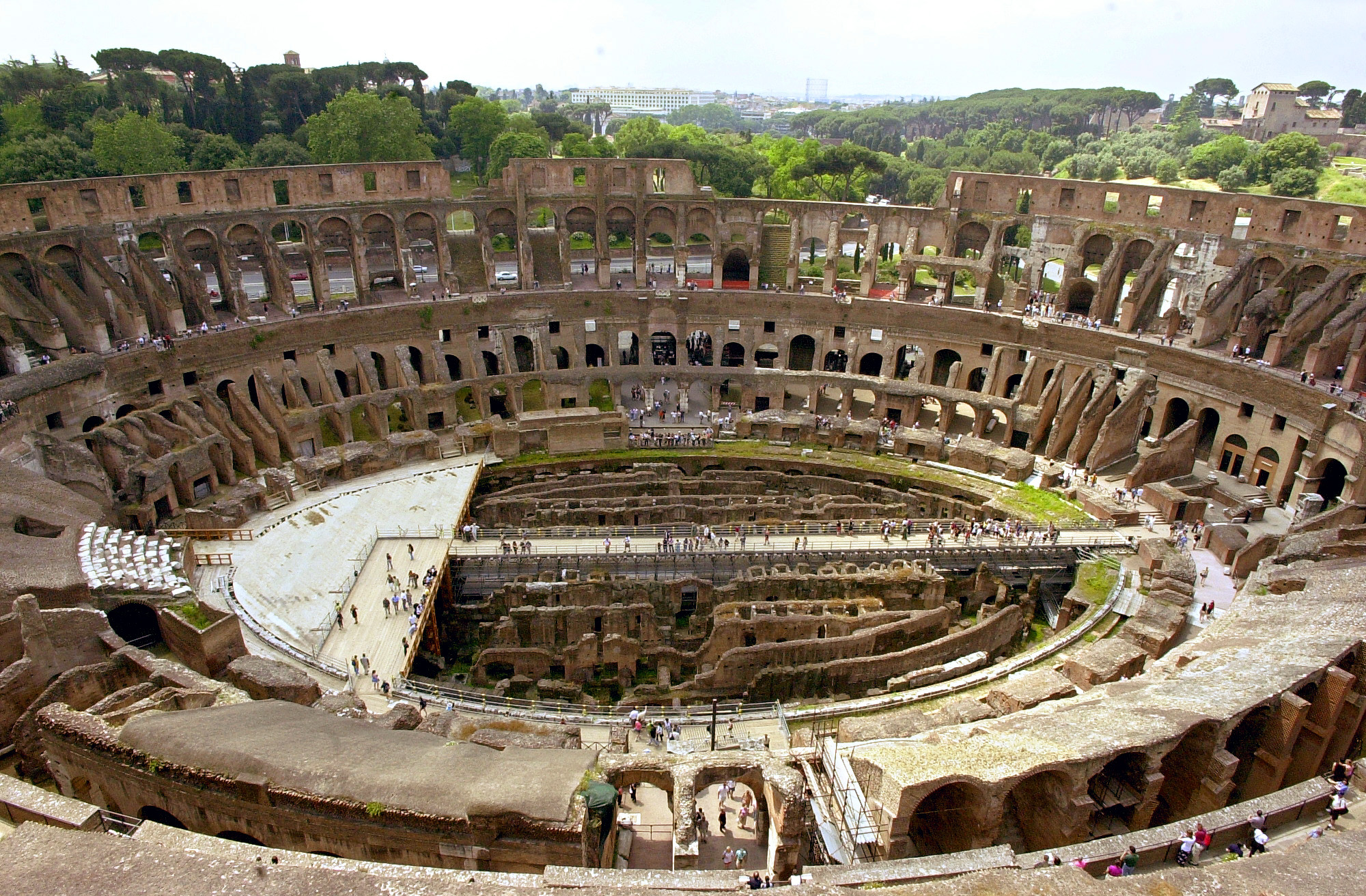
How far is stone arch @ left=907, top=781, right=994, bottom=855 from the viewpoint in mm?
14547

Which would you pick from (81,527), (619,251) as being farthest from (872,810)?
(619,251)

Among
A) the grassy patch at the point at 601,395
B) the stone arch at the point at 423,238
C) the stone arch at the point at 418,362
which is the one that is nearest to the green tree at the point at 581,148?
the stone arch at the point at 423,238

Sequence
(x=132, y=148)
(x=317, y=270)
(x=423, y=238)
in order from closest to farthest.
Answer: (x=317, y=270) < (x=132, y=148) < (x=423, y=238)

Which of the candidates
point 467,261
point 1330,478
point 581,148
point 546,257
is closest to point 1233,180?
point 1330,478

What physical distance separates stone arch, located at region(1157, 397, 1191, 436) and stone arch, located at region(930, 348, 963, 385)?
9543mm

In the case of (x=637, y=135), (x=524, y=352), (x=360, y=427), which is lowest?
(x=360, y=427)

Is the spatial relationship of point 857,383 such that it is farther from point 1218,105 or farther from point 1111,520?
point 1218,105

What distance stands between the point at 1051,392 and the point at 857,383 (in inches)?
317

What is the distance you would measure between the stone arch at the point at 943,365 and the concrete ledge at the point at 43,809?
36415mm

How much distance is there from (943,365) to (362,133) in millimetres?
37724

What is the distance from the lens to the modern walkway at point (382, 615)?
22.2 m

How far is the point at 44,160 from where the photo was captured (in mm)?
43562

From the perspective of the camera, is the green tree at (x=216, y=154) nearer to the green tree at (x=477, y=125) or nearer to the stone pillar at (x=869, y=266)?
the green tree at (x=477, y=125)

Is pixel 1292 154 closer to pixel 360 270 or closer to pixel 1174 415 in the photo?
pixel 1174 415
